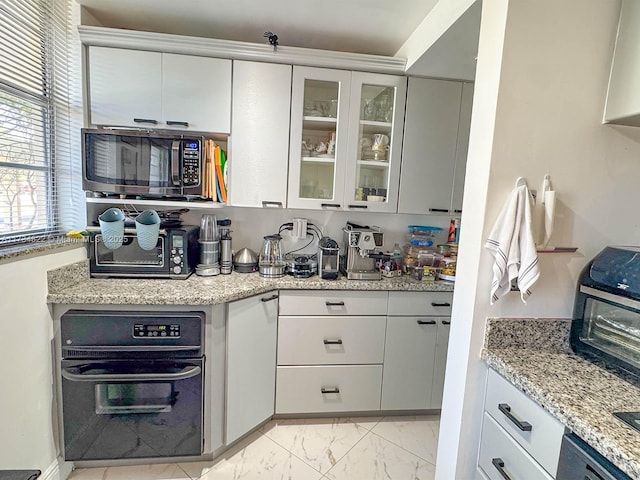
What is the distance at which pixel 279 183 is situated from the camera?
2100 mm

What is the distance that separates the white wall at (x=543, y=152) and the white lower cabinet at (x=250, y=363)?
107 centimetres

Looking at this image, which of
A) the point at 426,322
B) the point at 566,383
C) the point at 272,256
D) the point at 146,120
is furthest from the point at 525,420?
the point at 146,120

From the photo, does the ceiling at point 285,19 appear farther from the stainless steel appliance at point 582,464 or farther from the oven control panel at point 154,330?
the stainless steel appliance at point 582,464

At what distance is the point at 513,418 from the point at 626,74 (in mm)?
1173

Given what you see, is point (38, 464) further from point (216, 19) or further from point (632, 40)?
point (632, 40)

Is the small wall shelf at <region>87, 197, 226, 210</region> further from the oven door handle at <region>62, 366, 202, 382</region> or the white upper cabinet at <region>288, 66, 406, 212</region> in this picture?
the oven door handle at <region>62, 366, 202, 382</region>

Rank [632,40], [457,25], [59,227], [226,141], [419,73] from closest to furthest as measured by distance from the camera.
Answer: [632,40]
[457,25]
[59,227]
[419,73]
[226,141]

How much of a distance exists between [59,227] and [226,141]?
42.8 inches

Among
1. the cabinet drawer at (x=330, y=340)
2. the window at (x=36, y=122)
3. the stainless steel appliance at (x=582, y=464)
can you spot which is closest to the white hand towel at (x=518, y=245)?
the stainless steel appliance at (x=582, y=464)

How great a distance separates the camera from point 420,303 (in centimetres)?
208

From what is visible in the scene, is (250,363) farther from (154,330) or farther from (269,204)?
(269,204)

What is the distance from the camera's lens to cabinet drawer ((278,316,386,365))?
1992 millimetres

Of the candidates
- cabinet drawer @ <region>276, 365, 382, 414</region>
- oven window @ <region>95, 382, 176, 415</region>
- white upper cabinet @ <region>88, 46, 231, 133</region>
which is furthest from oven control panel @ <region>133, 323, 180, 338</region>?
white upper cabinet @ <region>88, 46, 231, 133</region>

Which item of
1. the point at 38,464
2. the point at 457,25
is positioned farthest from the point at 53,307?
the point at 457,25
